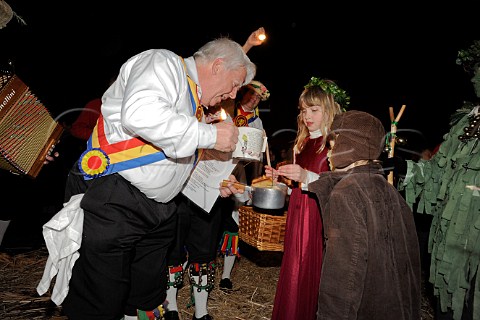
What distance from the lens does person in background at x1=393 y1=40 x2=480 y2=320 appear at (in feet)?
7.96

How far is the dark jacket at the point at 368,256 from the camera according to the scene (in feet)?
6.19

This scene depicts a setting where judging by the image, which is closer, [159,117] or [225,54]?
[159,117]

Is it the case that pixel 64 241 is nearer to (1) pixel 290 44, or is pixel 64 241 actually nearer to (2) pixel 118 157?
(2) pixel 118 157

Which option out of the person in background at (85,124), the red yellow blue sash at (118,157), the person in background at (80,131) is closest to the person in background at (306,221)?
the red yellow blue sash at (118,157)

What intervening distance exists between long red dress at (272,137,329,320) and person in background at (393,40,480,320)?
79cm

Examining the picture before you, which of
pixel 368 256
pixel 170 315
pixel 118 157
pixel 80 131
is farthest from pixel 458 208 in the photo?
pixel 80 131

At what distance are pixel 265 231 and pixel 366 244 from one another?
1.01 m

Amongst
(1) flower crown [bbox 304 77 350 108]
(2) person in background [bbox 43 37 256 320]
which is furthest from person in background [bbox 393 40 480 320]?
(2) person in background [bbox 43 37 256 320]

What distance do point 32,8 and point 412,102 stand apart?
1018cm

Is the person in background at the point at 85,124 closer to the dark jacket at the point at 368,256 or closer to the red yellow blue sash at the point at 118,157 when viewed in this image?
the red yellow blue sash at the point at 118,157

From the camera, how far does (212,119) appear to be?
123 inches

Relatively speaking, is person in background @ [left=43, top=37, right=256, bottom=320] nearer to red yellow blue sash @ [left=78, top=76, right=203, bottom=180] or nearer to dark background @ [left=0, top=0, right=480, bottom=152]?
red yellow blue sash @ [left=78, top=76, right=203, bottom=180]

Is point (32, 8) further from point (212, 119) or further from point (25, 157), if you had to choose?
point (212, 119)

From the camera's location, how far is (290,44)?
34.1ft
